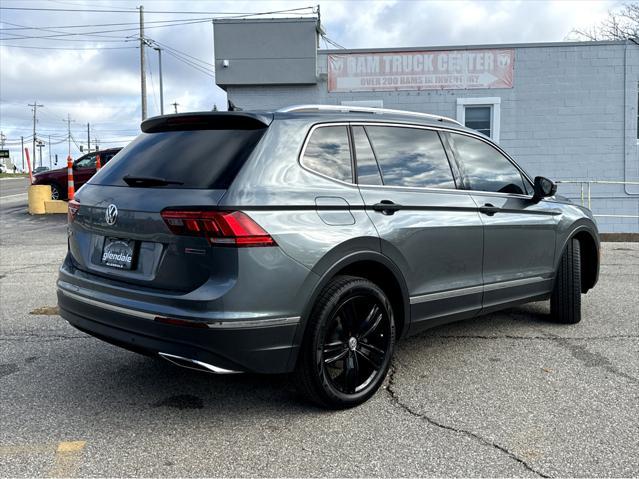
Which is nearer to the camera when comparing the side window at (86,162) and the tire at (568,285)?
the tire at (568,285)

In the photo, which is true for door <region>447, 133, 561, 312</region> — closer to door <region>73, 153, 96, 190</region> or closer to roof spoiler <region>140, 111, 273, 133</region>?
roof spoiler <region>140, 111, 273, 133</region>

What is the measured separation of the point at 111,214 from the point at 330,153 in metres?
1.32

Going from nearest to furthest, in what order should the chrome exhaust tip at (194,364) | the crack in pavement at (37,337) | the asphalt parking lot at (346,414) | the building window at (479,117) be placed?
the asphalt parking lot at (346,414)
the chrome exhaust tip at (194,364)
the crack in pavement at (37,337)
the building window at (479,117)

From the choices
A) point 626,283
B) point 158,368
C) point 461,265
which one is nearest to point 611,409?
point 461,265

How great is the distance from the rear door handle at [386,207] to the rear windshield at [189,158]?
0.84m

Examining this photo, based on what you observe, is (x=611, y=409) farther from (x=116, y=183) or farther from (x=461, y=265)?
(x=116, y=183)

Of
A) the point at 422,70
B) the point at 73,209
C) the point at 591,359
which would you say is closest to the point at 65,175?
the point at 422,70

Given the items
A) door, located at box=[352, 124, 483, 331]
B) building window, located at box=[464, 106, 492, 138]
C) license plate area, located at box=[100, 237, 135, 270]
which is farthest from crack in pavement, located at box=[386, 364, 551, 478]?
building window, located at box=[464, 106, 492, 138]

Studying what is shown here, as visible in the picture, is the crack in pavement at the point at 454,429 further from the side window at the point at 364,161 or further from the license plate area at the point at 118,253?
the license plate area at the point at 118,253

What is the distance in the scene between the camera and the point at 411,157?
393cm

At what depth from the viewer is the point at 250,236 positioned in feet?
9.46

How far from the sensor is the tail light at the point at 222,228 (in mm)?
2848

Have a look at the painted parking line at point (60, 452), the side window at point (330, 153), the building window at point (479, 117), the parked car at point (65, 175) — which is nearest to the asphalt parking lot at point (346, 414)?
the painted parking line at point (60, 452)

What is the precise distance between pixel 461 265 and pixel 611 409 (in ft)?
4.23
